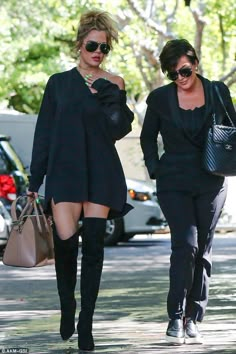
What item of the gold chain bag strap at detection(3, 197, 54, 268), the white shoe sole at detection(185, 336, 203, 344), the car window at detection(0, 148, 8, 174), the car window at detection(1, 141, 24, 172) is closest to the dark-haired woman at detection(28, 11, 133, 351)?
the gold chain bag strap at detection(3, 197, 54, 268)

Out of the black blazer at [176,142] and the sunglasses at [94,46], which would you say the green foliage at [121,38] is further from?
the sunglasses at [94,46]

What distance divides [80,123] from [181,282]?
1150 mm

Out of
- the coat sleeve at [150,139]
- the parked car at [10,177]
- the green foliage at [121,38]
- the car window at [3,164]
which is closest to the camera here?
the coat sleeve at [150,139]

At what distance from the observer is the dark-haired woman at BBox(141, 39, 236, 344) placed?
795 cm

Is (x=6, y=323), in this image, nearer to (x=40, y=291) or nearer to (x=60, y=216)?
→ (x=60, y=216)

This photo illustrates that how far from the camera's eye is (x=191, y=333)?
793 cm

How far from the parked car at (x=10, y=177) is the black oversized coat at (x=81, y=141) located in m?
10.1

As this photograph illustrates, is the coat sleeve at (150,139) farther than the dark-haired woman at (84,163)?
Yes

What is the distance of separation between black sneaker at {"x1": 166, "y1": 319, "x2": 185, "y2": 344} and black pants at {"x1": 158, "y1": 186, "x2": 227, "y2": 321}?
0.13 ft

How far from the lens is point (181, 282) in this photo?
7.95 meters

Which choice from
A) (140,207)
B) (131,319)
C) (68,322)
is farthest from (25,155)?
(68,322)

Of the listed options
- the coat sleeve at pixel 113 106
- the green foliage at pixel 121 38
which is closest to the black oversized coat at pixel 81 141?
the coat sleeve at pixel 113 106

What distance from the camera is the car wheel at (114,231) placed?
20.8 meters

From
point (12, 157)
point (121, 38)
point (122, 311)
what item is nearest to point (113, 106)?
point (122, 311)
